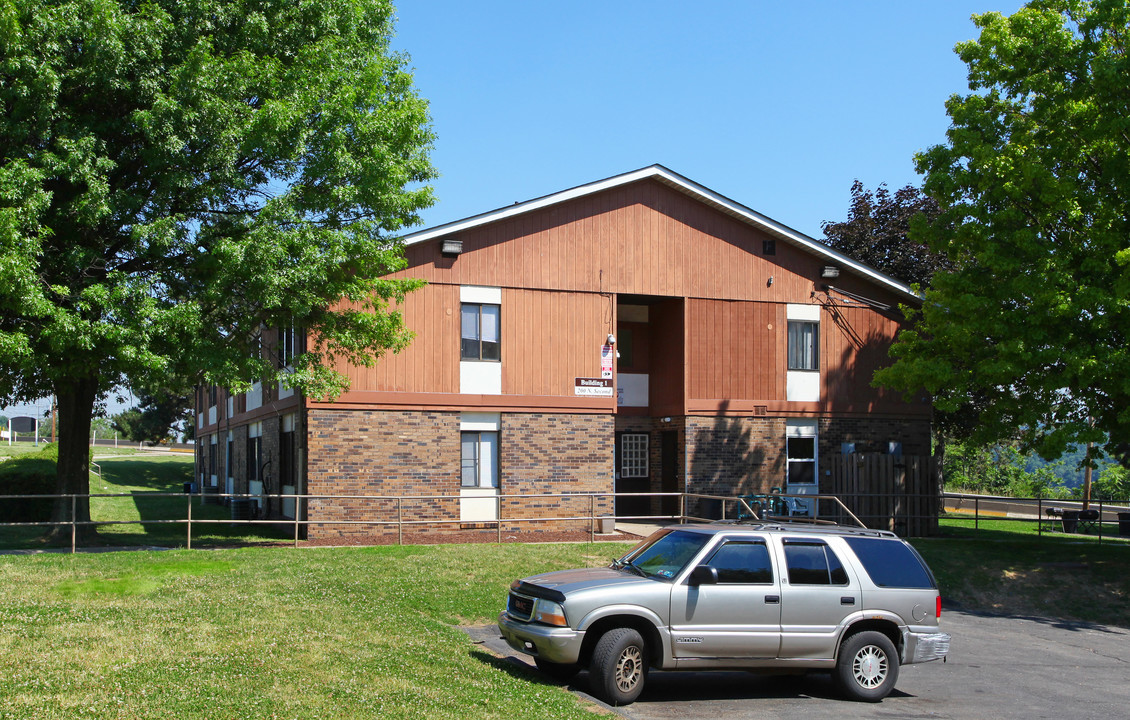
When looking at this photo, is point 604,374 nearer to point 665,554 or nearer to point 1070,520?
point 665,554

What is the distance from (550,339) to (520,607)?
536 inches

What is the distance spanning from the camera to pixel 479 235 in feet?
76.1

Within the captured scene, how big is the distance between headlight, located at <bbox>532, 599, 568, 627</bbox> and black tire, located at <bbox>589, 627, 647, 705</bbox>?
0.45m

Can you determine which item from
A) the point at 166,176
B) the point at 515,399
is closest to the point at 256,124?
the point at 166,176

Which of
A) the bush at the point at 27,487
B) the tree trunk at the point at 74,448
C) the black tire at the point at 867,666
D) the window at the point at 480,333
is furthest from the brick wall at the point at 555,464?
the black tire at the point at 867,666

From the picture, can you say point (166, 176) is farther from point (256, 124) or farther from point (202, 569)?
point (202, 569)

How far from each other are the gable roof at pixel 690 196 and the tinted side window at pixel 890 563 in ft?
43.5

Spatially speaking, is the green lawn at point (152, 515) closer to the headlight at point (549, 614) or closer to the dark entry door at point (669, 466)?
the headlight at point (549, 614)

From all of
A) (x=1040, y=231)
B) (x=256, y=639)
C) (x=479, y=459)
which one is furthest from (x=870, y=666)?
(x=479, y=459)

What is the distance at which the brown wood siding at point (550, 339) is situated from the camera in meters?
23.4

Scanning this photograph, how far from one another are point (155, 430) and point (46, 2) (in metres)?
57.6

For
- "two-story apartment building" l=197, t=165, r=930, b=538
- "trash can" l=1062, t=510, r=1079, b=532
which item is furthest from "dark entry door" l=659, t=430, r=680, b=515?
"trash can" l=1062, t=510, r=1079, b=532

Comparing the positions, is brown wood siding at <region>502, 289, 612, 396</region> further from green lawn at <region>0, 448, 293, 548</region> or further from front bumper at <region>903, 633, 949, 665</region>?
front bumper at <region>903, 633, 949, 665</region>

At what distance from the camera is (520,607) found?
1054 cm
